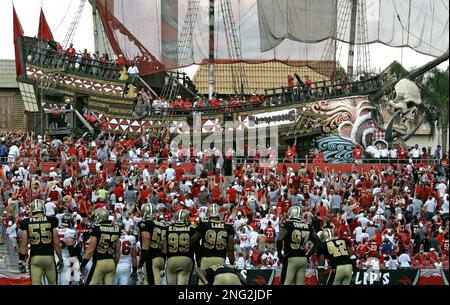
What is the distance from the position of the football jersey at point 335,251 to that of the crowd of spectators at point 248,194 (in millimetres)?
3753

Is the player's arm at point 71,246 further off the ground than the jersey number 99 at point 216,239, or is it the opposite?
the jersey number 99 at point 216,239

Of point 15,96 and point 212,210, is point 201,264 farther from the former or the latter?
point 15,96

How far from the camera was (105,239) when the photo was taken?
58.2 ft

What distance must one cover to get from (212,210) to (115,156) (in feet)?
44.8

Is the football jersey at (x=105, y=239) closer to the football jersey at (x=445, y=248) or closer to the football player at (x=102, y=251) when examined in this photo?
the football player at (x=102, y=251)

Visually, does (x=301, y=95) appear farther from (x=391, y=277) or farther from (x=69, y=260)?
(x=69, y=260)

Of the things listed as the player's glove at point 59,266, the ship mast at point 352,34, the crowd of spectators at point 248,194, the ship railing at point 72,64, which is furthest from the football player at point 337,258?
the ship railing at point 72,64

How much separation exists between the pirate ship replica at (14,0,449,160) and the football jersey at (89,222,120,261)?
19296 millimetres

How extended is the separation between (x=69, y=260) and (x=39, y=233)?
157 centimetres

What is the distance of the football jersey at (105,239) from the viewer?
17.7 meters

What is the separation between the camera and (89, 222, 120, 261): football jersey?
17719mm

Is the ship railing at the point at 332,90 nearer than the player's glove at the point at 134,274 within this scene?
No

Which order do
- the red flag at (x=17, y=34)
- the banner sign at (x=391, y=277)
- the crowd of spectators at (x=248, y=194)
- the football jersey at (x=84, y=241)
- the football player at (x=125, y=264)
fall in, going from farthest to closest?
the red flag at (x=17, y=34)
the crowd of spectators at (x=248, y=194)
the football jersey at (x=84, y=241)
the banner sign at (x=391, y=277)
the football player at (x=125, y=264)
